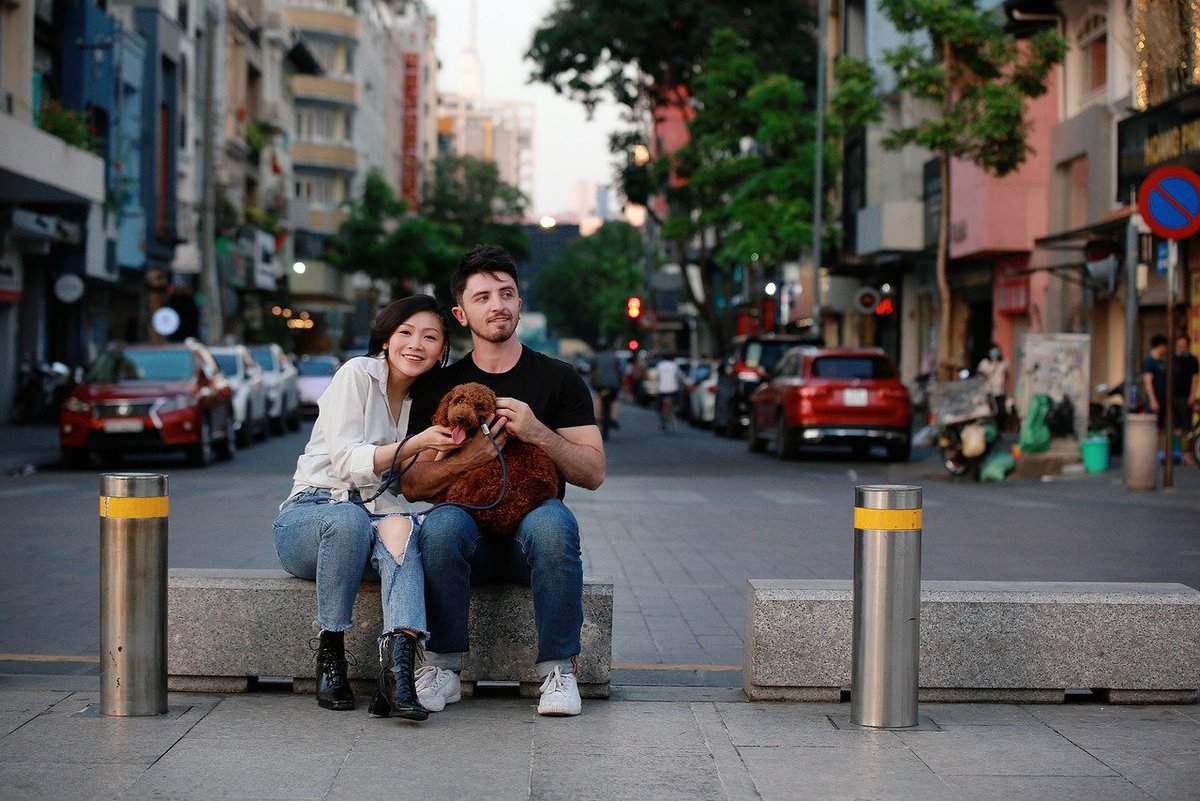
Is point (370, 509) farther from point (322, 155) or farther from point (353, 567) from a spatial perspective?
point (322, 155)

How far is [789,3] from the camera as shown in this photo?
5178cm

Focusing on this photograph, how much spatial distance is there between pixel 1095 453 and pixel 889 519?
18.1 meters

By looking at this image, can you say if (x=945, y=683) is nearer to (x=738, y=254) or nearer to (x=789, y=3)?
(x=738, y=254)

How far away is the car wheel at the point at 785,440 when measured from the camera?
1083 inches

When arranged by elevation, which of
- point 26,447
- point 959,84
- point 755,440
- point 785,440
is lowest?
point 26,447

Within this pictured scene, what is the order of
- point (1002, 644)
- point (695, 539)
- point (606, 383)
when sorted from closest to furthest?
1. point (1002, 644)
2. point (695, 539)
3. point (606, 383)

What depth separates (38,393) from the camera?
3722cm

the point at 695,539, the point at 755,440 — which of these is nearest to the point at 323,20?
the point at 755,440

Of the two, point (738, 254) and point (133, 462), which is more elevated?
point (738, 254)

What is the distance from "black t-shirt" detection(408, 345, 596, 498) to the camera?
6.93 metres

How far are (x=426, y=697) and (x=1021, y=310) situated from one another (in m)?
32.0

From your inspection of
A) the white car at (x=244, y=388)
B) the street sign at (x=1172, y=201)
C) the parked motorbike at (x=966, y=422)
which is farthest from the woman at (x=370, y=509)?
the white car at (x=244, y=388)

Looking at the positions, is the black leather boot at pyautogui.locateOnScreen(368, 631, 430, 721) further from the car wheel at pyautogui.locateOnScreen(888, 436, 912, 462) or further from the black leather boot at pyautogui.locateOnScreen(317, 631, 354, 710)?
the car wheel at pyautogui.locateOnScreen(888, 436, 912, 462)

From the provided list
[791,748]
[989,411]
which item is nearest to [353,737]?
[791,748]
